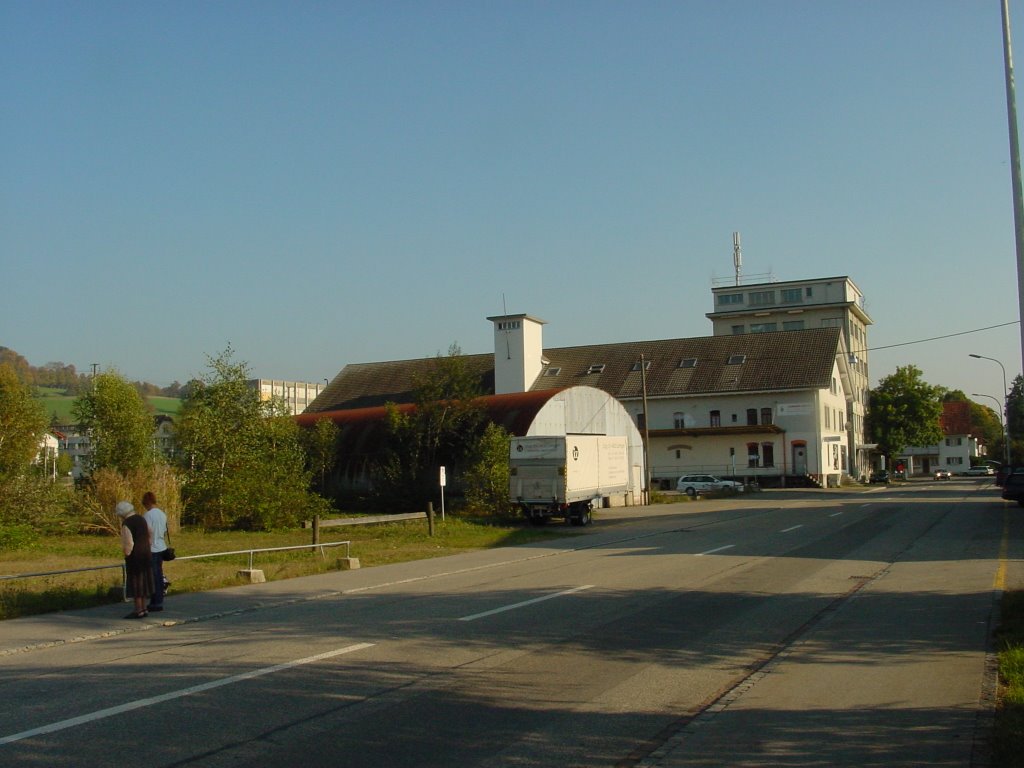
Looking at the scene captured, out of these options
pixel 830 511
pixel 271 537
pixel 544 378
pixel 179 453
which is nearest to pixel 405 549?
pixel 271 537

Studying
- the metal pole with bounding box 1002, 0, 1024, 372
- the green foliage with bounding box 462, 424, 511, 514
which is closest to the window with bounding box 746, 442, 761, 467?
the green foliage with bounding box 462, 424, 511, 514

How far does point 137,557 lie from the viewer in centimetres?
1251

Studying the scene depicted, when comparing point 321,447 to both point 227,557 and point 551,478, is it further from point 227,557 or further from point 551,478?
point 227,557

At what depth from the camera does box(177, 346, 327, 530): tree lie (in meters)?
32.4

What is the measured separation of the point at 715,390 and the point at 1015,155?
182 ft

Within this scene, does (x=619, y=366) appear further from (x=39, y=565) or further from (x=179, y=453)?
(x=39, y=565)

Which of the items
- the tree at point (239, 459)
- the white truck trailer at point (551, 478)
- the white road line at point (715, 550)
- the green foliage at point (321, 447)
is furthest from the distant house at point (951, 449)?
the white road line at point (715, 550)

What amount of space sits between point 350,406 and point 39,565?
5397 cm

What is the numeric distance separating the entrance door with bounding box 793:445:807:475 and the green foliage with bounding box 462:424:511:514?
34.9m

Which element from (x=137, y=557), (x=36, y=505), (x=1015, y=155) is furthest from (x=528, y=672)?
(x=36, y=505)

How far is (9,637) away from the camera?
11211 mm

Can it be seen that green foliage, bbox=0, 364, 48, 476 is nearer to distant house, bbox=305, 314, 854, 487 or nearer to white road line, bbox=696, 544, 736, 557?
white road line, bbox=696, 544, 736, 557

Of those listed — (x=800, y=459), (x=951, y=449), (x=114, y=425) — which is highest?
(x=114, y=425)

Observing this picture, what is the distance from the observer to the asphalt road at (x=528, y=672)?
6.43 m
